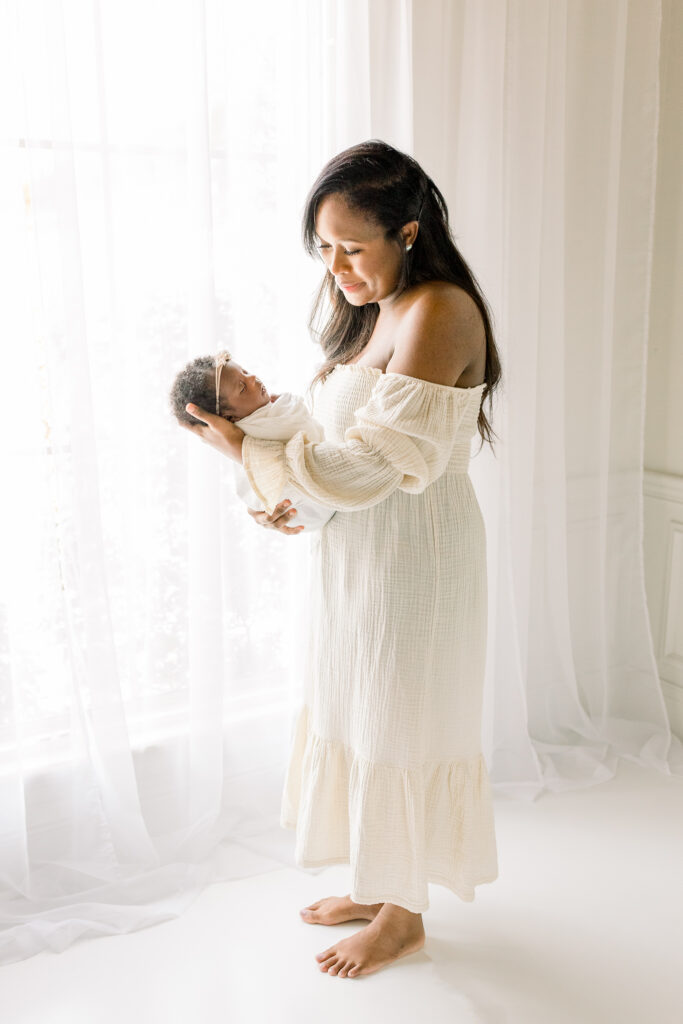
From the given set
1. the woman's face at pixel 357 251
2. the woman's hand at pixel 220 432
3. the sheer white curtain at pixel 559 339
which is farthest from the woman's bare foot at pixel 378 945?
the woman's face at pixel 357 251

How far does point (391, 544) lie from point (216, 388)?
1.35ft

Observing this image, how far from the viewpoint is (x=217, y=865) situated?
217cm

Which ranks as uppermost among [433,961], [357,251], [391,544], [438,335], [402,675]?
[357,251]

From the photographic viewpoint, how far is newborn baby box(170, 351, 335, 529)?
1519 millimetres

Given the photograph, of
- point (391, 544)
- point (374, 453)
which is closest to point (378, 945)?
point (391, 544)

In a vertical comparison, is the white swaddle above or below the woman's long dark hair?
below

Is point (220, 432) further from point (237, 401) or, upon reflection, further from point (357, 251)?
point (357, 251)

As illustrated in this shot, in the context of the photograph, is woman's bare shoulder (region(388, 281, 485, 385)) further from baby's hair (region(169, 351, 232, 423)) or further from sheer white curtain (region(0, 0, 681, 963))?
sheer white curtain (region(0, 0, 681, 963))

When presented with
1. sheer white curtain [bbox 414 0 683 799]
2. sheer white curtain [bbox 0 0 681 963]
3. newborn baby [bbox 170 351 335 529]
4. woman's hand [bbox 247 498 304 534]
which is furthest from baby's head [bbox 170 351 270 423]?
sheer white curtain [bbox 414 0 683 799]

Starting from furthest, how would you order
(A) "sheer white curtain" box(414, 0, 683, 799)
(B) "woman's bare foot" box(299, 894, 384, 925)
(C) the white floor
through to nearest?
(A) "sheer white curtain" box(414, 0, 683, 799), (B) "woman's bare foot" box(299, 894, 384, 925), (C) the white floor

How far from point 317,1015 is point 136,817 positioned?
611mm

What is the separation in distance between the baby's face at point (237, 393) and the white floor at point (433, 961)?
1.12 metres

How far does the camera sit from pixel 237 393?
5.02 feet

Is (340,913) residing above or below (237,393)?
below
